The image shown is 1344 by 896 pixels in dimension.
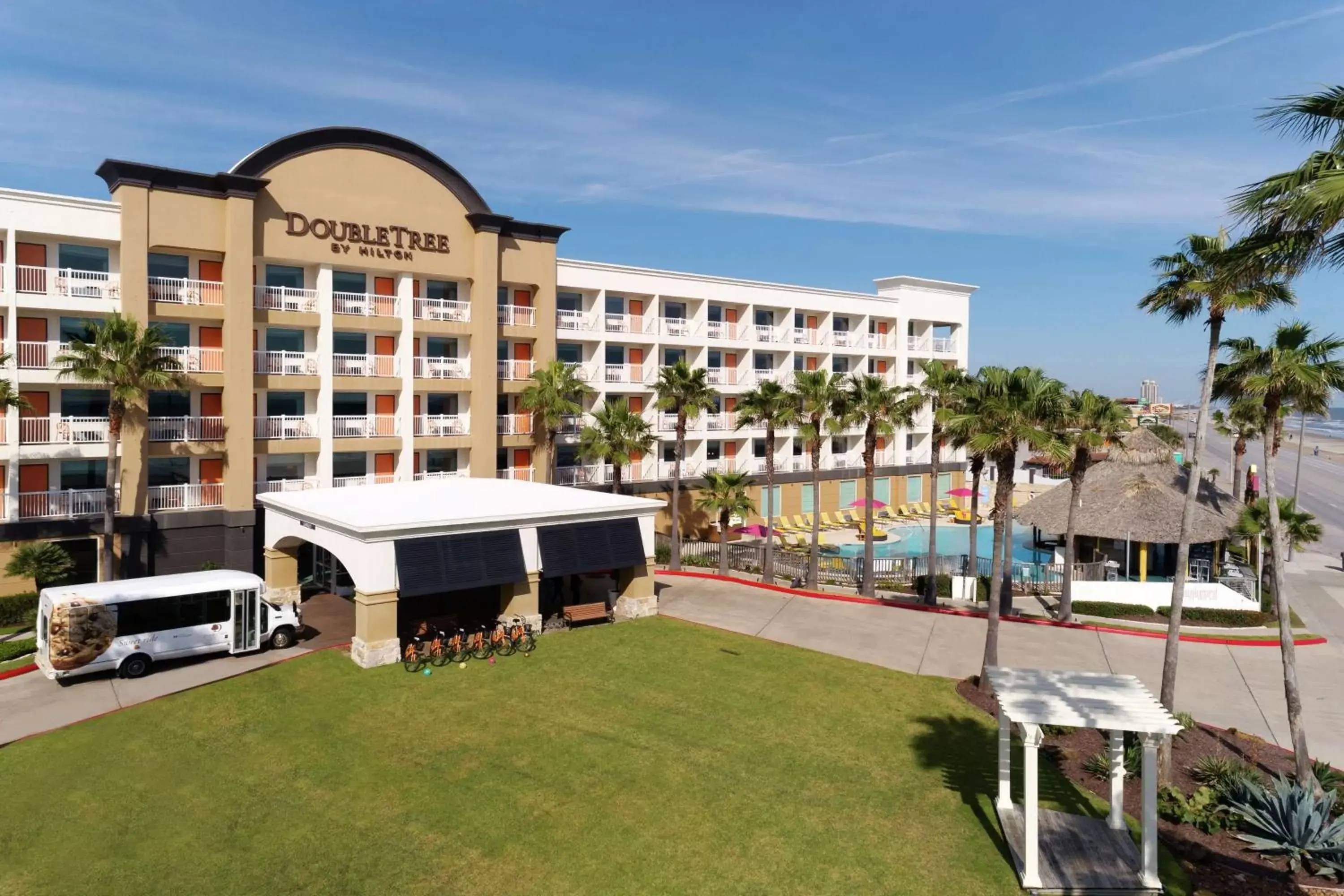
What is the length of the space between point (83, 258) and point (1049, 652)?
3858 cm

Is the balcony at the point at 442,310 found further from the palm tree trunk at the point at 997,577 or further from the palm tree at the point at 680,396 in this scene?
the palm tree trunk at the point at 997,577

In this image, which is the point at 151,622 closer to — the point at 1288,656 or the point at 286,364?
the point at 286,364

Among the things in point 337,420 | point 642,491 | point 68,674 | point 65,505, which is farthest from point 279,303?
point 642,491

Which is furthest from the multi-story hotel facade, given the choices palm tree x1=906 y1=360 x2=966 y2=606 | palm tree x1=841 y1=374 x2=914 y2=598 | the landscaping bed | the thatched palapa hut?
the landscaping bed

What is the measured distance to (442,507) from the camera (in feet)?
88.6

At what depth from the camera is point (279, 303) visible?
3603cm

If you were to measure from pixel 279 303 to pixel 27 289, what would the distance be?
28.4ft

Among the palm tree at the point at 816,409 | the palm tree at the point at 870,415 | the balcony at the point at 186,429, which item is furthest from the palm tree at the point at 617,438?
the balcony at the point at 186,429

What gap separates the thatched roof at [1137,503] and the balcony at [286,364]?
34309mm

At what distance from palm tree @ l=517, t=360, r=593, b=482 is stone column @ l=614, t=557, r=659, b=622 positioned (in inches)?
531

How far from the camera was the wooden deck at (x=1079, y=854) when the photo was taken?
13.1 meters

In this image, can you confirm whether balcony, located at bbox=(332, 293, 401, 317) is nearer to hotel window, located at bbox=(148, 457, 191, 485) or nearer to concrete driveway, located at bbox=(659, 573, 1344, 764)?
hotel window, located at bbox=(148, 457, 191, 485)

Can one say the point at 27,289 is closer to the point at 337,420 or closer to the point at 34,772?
the point at 337,420

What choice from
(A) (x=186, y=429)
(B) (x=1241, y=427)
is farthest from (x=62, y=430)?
(B) (x=1241, y=427)
